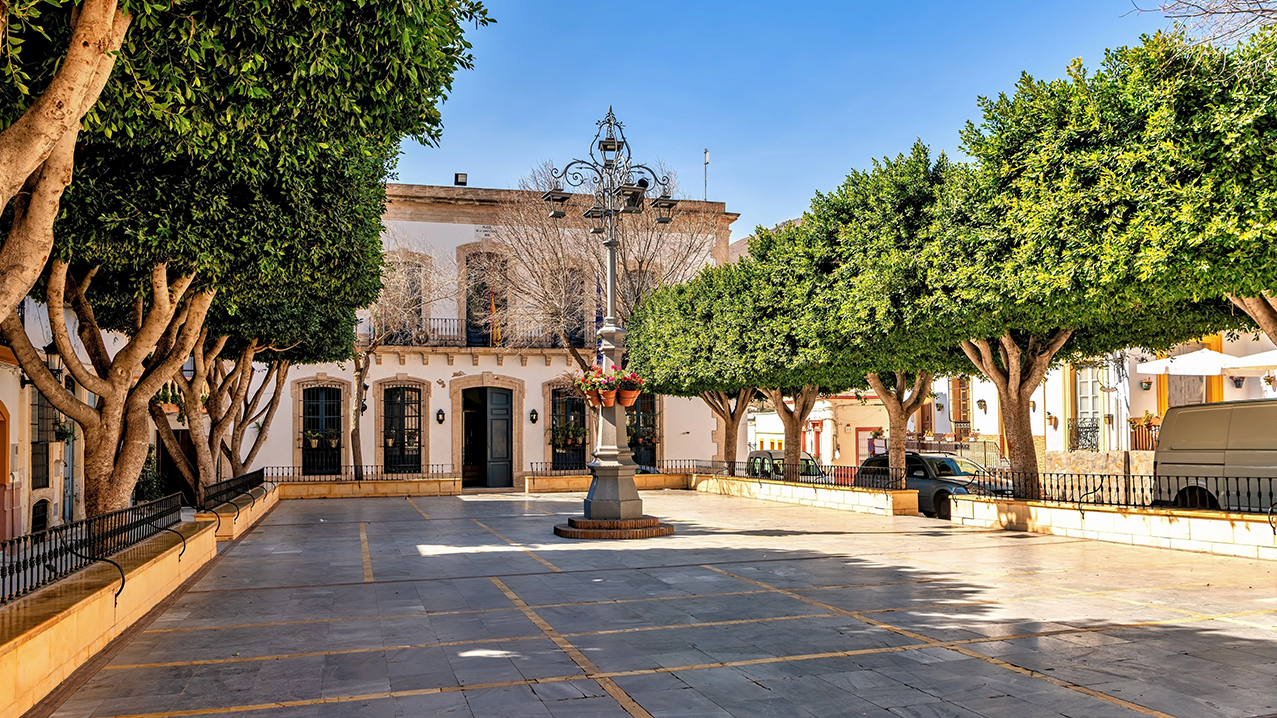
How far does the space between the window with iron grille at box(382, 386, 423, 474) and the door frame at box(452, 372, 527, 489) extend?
1132 mm

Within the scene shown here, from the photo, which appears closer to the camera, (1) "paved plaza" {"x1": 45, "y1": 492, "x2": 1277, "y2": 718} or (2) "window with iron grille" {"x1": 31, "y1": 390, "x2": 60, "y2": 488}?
(1) "paved plaza" {"x1": 45, "y1": 492, "x2": 1277, "y2": 718}

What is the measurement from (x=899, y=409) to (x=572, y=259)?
1149 cm

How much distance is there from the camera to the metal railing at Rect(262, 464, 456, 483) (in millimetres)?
28344

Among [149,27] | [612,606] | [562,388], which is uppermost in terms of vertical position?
[149,27]

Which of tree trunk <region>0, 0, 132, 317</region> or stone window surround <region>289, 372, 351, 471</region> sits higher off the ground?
tree trunk <region>0, 0, 132, 317</region>

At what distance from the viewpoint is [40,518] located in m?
16.5

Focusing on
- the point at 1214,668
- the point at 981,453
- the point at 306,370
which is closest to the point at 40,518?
the point at 306,370

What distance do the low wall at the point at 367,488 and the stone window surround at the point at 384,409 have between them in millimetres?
2663

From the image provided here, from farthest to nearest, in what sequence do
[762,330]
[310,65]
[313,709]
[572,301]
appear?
[572,301] < [762,330] < [310,65] < [313,709]

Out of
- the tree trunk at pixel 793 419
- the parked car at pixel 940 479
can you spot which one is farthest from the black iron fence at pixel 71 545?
the tree trunk at pixel 793 419

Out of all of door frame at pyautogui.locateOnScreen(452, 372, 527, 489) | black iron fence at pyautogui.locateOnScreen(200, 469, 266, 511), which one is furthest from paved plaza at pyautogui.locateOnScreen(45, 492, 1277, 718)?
door frame at pyautogui.locateOnScreen(452, 372, 527, 489)

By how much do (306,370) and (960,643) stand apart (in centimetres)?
2540

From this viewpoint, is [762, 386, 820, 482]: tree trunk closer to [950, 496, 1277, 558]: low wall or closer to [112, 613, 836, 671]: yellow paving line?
[950, 496, 1277, 558]: low wall

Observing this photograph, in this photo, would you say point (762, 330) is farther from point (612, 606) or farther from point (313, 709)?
point (313, 709)
